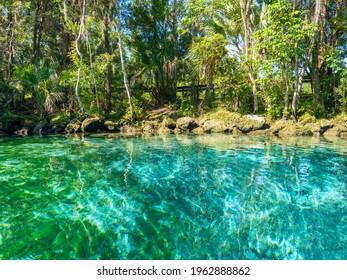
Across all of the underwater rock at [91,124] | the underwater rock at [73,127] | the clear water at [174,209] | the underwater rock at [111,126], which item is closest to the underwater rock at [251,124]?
the clear water at [174,209]

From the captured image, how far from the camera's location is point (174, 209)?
16.1 ft

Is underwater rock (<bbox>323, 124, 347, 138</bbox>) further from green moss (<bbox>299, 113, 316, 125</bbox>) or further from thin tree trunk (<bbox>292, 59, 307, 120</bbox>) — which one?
thin tree trunk (<bbox>292, 59, 307, 120</bbox>)

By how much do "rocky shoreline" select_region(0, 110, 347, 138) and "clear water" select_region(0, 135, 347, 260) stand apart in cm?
871

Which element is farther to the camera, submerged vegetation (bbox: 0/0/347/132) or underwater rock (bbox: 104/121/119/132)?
underwater rock (bbox: 104/121/119/132)

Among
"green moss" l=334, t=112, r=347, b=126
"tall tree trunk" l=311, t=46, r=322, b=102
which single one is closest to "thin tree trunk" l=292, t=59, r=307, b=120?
"tall tree trunk" l=311, t=46, r=322, b=102

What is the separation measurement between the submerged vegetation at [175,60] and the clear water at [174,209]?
1190 cm

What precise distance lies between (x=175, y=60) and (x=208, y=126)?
8.07 m

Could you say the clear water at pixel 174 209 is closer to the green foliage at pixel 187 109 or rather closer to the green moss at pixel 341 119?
the green moss at pixel 341 119

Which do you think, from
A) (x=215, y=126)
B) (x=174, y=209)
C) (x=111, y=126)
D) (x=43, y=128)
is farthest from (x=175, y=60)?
(x=174, y=209)

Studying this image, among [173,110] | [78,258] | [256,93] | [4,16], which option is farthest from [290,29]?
[4,16]

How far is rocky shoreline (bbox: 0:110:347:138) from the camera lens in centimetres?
1630

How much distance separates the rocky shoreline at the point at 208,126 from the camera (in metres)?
16.3

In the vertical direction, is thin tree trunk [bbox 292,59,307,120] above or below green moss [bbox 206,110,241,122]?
above
